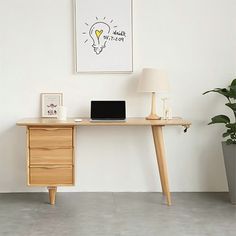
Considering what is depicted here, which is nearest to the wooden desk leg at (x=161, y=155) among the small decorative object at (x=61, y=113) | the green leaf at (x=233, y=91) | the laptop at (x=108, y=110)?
the laptop at (x=108, y=110)

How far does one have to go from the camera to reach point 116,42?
142 inches

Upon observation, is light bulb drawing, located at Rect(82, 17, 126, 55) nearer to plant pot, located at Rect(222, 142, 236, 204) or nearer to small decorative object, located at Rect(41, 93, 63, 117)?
small decorative object, located at Rect(41, 93, 63, 117)

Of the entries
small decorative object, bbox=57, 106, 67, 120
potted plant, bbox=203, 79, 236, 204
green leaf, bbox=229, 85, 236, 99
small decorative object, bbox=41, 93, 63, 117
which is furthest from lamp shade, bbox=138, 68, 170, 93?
small decorative object, bbox=41, 93, 63, 117

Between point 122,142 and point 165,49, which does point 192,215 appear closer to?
point 122,142

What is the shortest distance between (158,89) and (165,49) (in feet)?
1.76

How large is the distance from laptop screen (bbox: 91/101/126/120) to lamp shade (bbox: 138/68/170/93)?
26 cm

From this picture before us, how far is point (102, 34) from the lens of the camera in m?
3.60

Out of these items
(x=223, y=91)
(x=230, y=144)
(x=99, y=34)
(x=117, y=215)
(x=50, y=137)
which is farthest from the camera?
(x=99, y=34)

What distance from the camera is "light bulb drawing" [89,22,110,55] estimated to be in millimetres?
3590

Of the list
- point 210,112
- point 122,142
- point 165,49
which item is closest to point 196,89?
point 210,112

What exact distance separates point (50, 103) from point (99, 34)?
838mm

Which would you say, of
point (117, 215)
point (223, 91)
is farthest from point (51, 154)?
point (223, 91)

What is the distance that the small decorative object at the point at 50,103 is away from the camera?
362cm

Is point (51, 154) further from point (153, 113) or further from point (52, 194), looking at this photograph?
point (153, 113)
